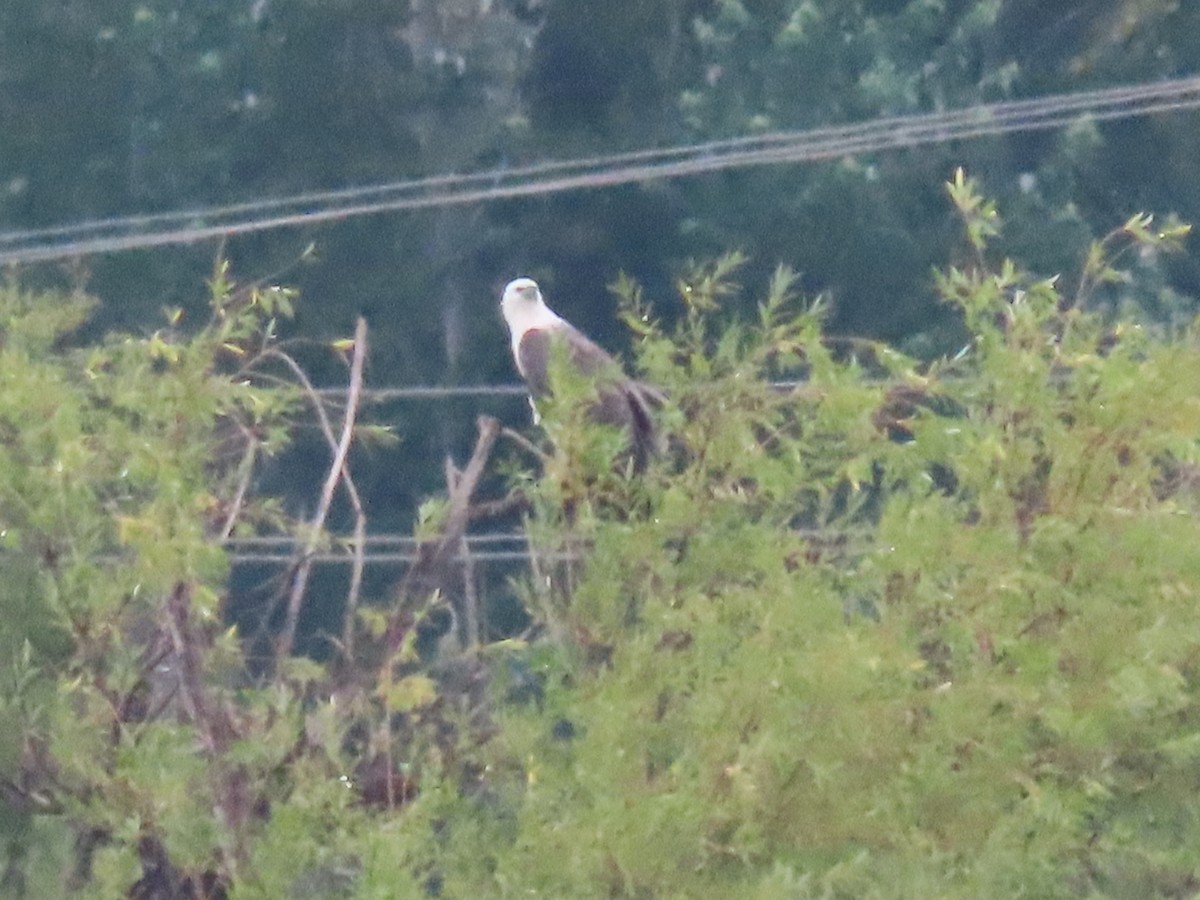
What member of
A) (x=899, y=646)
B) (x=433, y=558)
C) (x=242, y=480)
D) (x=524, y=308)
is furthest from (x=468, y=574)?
(x=524, y=308)

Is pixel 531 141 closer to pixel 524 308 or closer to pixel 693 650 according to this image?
pixel 524 308

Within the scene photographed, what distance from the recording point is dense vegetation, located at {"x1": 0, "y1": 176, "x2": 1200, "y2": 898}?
4.43 m

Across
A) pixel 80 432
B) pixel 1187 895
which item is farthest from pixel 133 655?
pixel 1187 895

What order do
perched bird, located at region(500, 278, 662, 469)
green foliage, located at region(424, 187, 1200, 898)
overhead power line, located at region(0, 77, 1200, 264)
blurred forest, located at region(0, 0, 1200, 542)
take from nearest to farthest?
1. green foliage, located at region(424, 187, 1200, 898)
2. perched bird, located at region(500, 278, 662, 469)
3. overhead power line, located at region(0, 77, 1200, 264)
4. blurred forest, located at region(0, 0, 1200, 542)

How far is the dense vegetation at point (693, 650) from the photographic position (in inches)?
175

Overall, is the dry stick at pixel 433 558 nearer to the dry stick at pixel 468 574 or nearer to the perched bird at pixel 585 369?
the dry stick at pixel 468 574

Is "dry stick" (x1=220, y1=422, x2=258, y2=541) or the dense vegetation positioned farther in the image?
"dry stick" (x1=220, y1=422, x2=258, y2=541)

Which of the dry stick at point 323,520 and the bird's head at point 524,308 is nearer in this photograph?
the dry stick at point 323,520

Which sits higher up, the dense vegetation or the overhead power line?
the overhead power line

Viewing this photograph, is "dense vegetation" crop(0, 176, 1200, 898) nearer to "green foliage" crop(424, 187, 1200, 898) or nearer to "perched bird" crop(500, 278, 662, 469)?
"green foliage" crop(424, 187, 1200, 898)

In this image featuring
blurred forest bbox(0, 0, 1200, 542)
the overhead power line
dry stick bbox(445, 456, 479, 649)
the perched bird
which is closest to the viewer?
the perched bird

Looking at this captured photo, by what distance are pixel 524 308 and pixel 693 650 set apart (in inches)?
134

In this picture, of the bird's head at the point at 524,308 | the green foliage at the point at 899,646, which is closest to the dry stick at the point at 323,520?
the green foliage at the point at 899,646

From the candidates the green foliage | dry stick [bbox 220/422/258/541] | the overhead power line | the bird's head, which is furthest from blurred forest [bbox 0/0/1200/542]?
the green foliage
